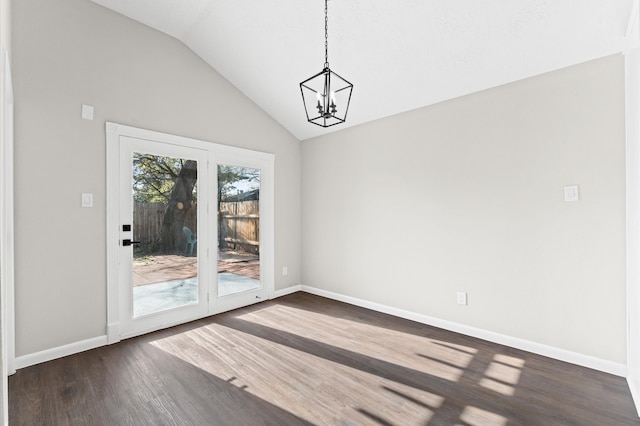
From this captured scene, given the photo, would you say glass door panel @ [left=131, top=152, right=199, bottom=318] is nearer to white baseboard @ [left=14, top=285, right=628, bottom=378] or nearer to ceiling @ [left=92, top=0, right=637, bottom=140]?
white baseboard @ [left=14, top=285, right=628, bottom=378]

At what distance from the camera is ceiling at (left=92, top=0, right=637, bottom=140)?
247cm

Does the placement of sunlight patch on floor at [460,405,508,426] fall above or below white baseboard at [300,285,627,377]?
below

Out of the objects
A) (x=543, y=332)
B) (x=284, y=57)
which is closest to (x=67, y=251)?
(x=284, y=57)

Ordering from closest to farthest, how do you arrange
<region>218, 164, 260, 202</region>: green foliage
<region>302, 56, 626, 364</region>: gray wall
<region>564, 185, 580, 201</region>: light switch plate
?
<region>302, 56, 626, 364</region>: gray wall
<region>564, 185, 580, 201</region>: light switch plate
<region>218, 164, 260, 202</region>: green foliage

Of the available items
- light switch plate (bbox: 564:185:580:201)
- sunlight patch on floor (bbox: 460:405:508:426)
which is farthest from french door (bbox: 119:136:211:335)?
light switch plate (bbox: 564:185:580:201)

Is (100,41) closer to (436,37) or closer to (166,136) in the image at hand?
(166,136)

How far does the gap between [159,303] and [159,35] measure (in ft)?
9.88

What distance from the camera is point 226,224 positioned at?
13.5 feet

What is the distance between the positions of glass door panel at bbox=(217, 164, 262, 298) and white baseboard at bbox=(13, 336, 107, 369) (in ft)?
4.45

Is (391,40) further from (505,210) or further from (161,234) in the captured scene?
(161,234)

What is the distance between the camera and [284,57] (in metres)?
3.55

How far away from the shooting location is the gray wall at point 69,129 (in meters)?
2.67

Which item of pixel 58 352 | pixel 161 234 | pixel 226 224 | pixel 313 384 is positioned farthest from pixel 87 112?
pixel 313 384

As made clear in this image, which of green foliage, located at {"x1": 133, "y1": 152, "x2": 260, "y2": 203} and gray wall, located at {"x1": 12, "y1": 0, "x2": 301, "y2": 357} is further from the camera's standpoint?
green foliage, located at {"x1": 133, "y1": 152, "x2": 260, "y2": 203}
